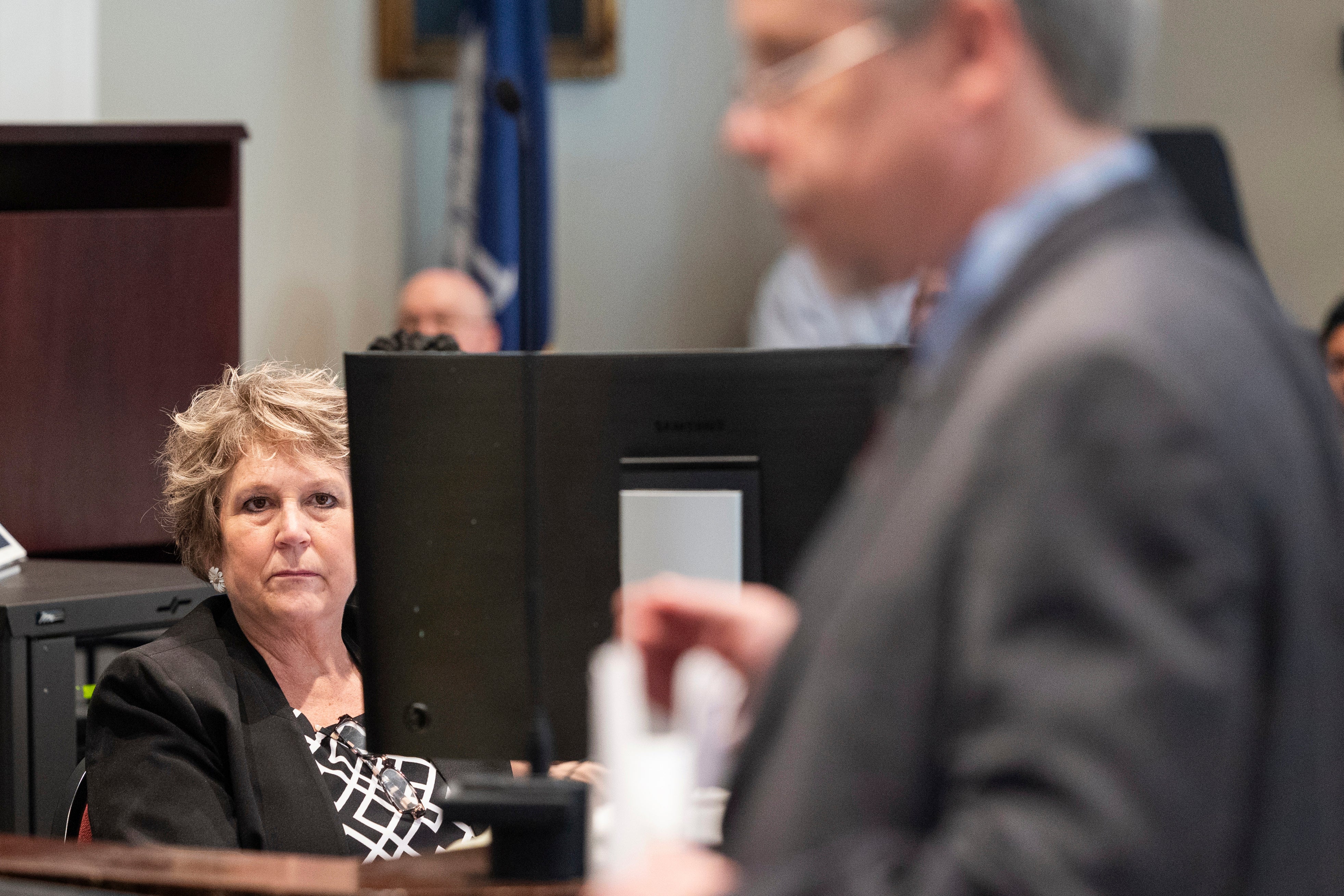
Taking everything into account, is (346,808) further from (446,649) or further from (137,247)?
(137,247)

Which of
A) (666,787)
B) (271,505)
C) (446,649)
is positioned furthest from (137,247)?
(666,787)

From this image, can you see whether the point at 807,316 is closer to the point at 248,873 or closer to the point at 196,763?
the point at 196,763

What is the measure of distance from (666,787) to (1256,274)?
1.39 ft

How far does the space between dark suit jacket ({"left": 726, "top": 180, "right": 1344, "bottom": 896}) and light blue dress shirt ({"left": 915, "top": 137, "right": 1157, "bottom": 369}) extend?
0.01m

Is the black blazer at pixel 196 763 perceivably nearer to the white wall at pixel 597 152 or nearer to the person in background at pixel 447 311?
the person in background at pixel 447 311

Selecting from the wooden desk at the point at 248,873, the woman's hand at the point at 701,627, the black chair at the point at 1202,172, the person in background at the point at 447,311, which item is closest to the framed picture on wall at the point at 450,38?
the person in background at the point at 447,311

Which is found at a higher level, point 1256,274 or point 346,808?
point 1256,274

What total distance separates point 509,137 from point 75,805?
9.76 ft

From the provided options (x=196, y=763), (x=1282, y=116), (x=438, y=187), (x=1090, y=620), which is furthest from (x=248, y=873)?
(x=1282, y=116)

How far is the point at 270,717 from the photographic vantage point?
72.2 inches

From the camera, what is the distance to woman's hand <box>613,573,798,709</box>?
0.87 m

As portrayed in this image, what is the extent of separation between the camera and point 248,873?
1137mm

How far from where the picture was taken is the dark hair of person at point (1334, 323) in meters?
3.39

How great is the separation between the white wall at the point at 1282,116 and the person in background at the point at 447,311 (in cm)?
213
